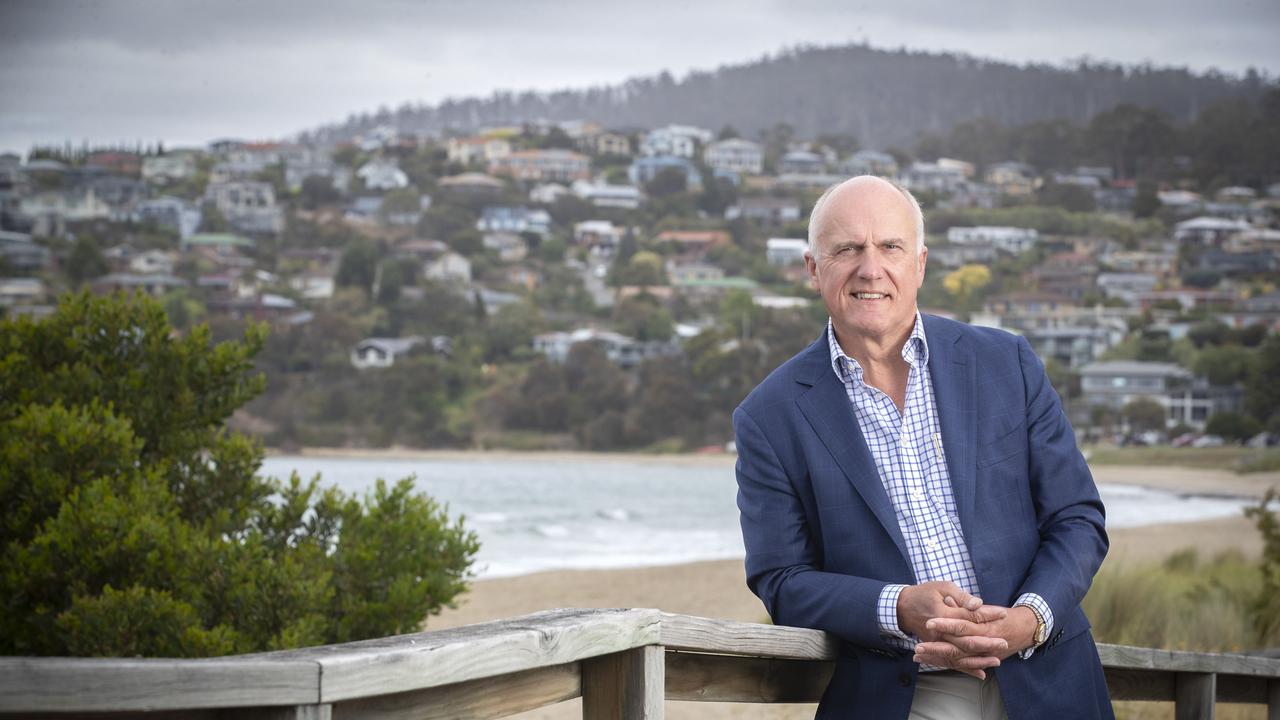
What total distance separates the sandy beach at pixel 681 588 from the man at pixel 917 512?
19.5 ft

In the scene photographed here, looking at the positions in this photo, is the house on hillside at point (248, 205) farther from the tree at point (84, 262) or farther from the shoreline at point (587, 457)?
the shoreline at point (587, 457)

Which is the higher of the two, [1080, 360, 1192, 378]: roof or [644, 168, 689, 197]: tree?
[644, 168, 689, 197]: tree

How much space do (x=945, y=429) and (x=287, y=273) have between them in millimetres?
82961

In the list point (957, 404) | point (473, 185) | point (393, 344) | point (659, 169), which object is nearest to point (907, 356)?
point (957, 404)

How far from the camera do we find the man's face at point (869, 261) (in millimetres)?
1994

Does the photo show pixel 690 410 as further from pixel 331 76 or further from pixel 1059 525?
pixel 331 76

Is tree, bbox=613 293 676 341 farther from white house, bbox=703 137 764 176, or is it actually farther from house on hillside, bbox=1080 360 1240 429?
white house, bbox=703 137 764 176

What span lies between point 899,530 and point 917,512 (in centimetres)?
5

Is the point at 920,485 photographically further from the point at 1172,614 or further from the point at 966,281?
the point at 966,281

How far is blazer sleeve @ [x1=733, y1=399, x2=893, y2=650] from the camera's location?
5.91 ft

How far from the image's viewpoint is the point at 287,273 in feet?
267

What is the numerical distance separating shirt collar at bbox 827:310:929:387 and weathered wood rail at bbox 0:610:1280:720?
412 millimetres

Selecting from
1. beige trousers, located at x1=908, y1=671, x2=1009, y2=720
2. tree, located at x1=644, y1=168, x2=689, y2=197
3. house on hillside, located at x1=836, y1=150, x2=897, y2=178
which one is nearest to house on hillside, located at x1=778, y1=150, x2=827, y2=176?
house on hillside, located at x1=836, y1=150, x2=897, y2=178

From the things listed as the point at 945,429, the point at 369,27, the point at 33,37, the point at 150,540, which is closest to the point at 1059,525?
the point at 945,429
